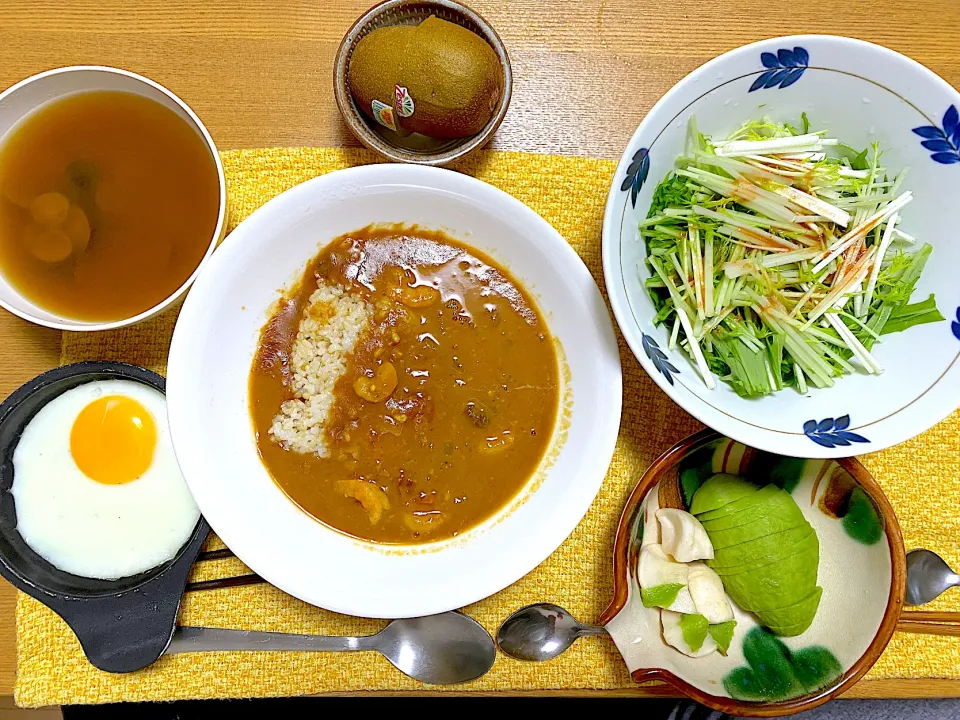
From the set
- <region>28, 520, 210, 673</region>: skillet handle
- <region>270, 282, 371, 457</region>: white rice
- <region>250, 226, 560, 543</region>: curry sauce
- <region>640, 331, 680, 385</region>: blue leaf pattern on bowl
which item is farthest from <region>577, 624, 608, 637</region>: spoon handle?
<region>28, 520, 210, 673</region>: skillet handle

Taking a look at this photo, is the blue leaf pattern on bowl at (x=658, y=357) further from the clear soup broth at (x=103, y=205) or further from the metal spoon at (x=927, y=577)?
the clear soup broth at (x=103, y=205)

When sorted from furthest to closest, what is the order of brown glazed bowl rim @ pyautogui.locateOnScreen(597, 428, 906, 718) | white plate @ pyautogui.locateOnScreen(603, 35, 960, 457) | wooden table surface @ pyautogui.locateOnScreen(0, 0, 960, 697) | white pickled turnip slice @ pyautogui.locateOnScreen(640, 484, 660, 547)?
wooden table surface @ pyautogui.locateOnScreen(0, 0, 960, 697) → white pickled turnip slice @ pyautogui.locateOnScreen(640, 484, 660, 547) → brown glazed bowl rim @ pyautogui.locateOnScreen(597, 428, 906, 718) → white plate @ pyautogui.locateOnScreen(603, 35, 960, 457)

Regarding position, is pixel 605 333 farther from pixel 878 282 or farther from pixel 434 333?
pixel 878 282

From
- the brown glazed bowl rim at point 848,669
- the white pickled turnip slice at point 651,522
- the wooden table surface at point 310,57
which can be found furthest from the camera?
the wooden table surface at point 310,57

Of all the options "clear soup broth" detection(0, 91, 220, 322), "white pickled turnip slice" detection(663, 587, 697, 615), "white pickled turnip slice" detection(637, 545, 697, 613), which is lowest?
"white pickled turnip slice" detection(663, 587, 697, 615)

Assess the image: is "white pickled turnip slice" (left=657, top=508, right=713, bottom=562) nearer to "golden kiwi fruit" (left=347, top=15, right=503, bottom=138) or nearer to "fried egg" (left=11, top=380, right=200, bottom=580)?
"golden kiwi fruit" (left=347, top=15, right=503, bottom=138)

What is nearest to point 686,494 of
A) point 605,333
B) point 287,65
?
point 605,333

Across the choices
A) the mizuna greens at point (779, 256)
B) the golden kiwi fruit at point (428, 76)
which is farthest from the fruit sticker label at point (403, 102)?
the mizuna greens at point (779, 256)
